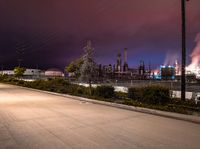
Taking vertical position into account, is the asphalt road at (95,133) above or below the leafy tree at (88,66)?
below

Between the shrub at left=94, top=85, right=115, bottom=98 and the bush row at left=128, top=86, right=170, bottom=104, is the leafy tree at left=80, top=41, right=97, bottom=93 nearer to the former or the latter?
the shrub at left=94, top=85, right=115, bottom=98

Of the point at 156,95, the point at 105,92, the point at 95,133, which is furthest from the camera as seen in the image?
the point at 105,92

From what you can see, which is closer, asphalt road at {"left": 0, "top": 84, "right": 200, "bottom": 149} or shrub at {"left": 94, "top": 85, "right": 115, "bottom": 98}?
asphalt road at {"left": 0, "top": 84, "right": 200, "bottom": 149}

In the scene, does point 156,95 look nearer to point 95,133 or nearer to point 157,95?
point 157,95

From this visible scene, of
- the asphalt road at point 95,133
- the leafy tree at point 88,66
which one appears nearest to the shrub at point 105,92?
the leafy tree at point 88,66

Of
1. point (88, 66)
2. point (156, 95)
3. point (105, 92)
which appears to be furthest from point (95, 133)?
point (88, 66)

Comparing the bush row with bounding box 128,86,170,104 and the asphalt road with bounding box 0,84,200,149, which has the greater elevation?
the bush row with bounding box 128,86,170,104

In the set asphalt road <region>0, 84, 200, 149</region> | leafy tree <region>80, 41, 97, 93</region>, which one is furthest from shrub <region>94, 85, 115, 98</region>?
asphalt road <region>0, 84, 200, 149</region>

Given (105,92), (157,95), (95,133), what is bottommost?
(95,133)

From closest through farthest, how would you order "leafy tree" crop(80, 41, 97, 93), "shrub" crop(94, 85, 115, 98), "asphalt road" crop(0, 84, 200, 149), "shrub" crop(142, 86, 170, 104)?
"asphalt road" crop(0, 84, 200, 149)
"shrub" crop(142, 86, 170, 104)
"shrub" crop(94, 85, 115, 98)
"leafy tree" crop(80, 41, 97, 93)

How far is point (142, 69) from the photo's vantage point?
6693 inches

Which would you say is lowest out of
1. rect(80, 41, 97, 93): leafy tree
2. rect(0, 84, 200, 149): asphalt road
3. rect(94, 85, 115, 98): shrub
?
rect(0, 84, 200, 149): asphalt road

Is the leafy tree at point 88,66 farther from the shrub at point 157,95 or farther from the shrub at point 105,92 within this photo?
the shrub at point 157,95

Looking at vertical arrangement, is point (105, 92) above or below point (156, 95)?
below
